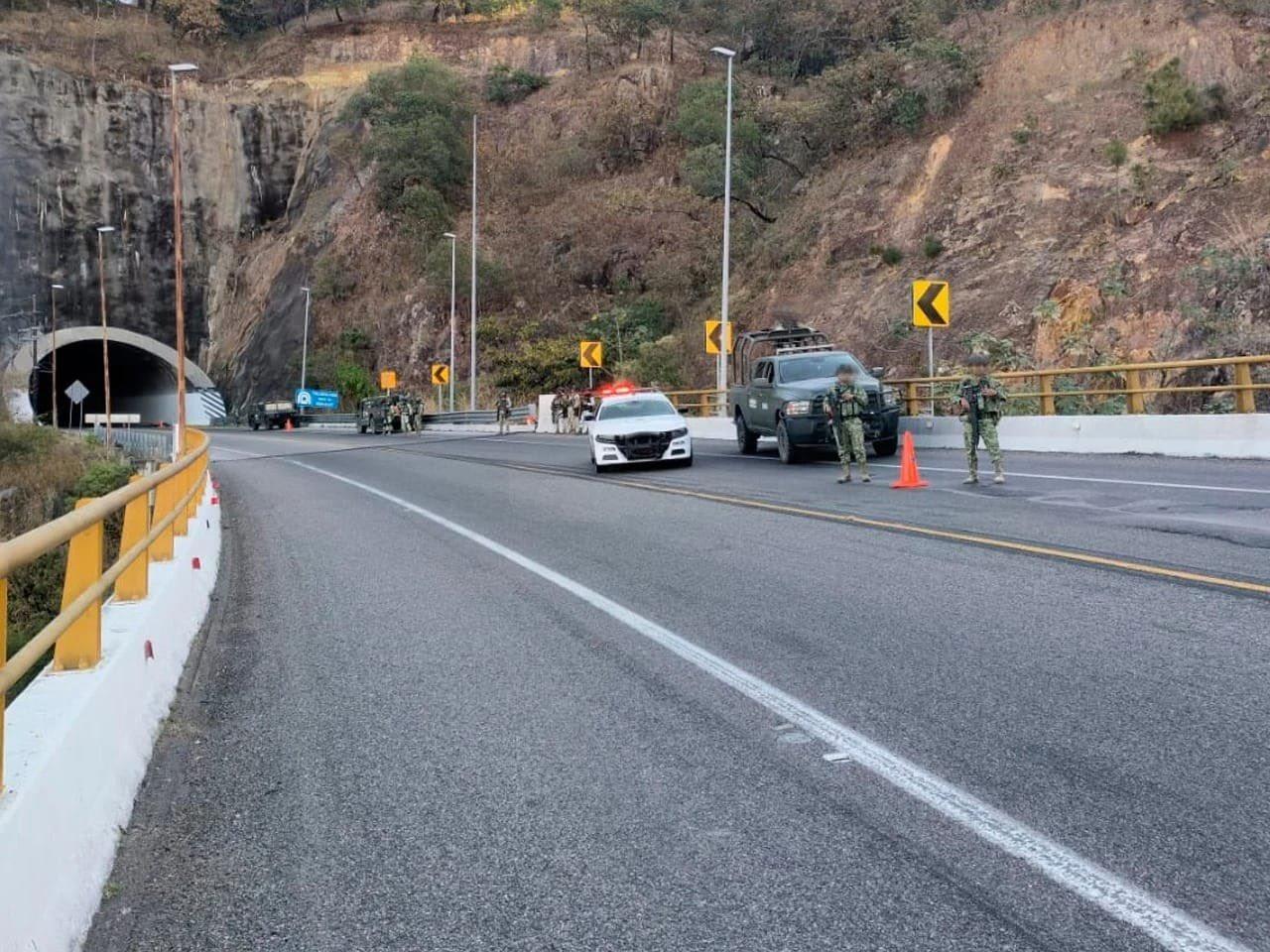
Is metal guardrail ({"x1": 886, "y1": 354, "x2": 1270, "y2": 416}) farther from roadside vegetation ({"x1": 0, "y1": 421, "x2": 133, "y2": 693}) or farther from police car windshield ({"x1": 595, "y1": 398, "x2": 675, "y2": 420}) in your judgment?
roadside vegetation ({"x1": 0, "y1": 421, "x2": 133, "y2": 693})

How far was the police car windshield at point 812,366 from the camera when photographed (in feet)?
69.9

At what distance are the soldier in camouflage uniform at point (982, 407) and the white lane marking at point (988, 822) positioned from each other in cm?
910

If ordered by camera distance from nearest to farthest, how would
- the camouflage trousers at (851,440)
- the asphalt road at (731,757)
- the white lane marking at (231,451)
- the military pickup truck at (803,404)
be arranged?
the asphalt road at (731,757), the camouflage trousers at (851,440), the military pickup truck at (803,404), the white lane marking at (231,451)

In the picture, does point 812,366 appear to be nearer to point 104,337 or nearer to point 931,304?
point 931,304

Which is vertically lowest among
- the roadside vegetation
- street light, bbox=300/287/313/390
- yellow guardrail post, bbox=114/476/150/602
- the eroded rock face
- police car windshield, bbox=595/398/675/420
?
the roadside vegetation

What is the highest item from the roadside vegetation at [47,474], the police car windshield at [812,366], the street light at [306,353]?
the street light at [306,353]

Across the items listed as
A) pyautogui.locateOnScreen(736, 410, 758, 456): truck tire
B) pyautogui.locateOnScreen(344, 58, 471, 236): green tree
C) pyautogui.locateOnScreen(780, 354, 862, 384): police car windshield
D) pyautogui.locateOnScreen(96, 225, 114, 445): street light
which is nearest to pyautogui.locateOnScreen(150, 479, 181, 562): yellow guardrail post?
pyautogui.locateOnScreen(780, 354, 862, 384): police car windshield

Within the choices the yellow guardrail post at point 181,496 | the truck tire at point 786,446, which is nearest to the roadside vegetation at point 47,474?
the truck tire at point 786,446

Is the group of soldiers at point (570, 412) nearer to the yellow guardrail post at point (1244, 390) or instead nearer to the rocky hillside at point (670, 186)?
the rocky hillside at point (670, 186)

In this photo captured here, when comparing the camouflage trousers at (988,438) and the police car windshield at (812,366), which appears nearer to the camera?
the camouflage trousers at (988,438)

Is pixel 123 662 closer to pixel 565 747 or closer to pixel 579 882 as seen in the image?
pixel 565 747

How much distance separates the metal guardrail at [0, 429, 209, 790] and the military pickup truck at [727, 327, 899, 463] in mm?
12920

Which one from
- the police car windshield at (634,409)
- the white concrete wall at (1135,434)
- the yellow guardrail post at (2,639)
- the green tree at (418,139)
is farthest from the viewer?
the green tree at (418,139)

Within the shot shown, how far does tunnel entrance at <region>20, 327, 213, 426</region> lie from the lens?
72500mm
